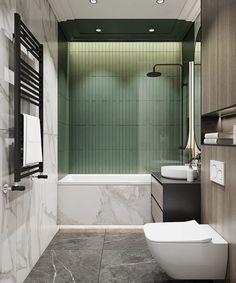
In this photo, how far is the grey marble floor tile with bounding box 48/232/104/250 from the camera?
3160mm

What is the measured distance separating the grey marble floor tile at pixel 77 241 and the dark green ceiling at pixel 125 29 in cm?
262

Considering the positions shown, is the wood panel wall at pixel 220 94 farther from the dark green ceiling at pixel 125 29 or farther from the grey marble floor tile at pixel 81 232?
the grey marble floor tile at pixel 81 232

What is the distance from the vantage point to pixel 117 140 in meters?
4.45

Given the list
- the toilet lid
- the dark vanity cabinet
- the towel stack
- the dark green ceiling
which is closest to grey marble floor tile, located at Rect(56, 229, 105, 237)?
the dark vanity cabinet

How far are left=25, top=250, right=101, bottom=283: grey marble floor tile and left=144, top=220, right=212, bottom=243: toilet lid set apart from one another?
27.4 inches

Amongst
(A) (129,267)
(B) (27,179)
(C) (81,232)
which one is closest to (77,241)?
(C) (81,232)

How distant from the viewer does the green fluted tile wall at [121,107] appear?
14.5 feet

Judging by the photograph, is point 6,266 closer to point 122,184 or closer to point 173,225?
point 173,225

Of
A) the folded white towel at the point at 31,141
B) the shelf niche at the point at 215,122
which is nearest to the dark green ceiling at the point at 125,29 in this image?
the shelf niche at the point at 215,122

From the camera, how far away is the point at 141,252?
303 centimetres

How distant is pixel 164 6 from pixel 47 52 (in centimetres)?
138

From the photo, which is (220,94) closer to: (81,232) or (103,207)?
(103,207)

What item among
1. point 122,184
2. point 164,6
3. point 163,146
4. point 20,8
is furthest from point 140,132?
point 20,8

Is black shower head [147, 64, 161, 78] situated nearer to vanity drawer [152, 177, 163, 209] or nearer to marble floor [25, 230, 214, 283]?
vanity drawer [152, 177, 163, 209]
